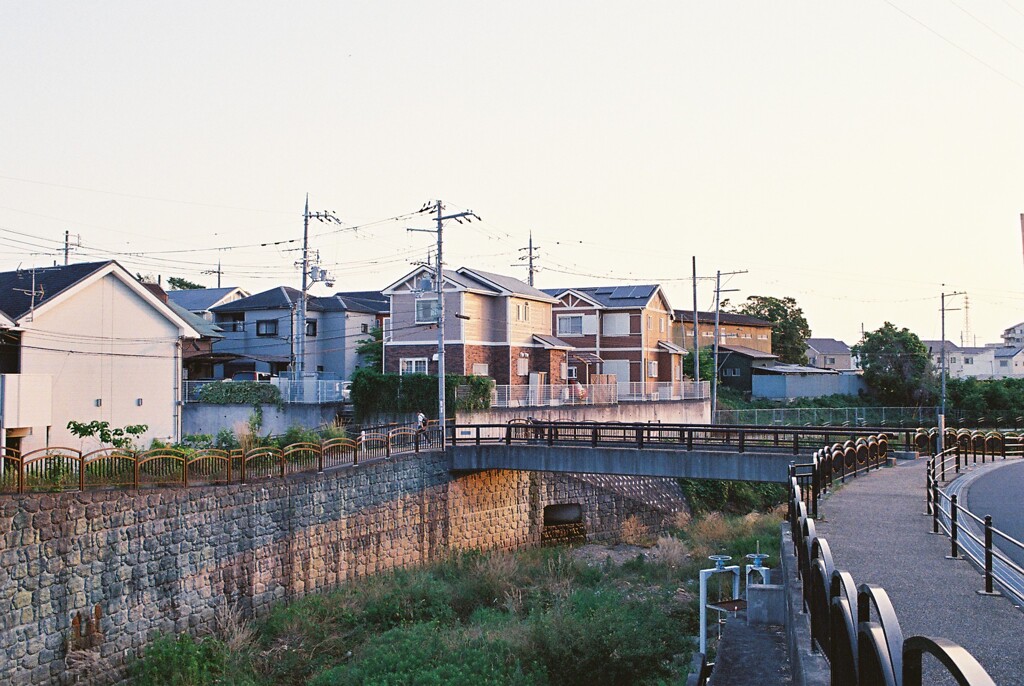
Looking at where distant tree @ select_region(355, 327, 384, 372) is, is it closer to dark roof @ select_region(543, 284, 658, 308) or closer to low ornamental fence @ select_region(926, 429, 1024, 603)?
dark roof @ select_region(543, 284, 658, 308)

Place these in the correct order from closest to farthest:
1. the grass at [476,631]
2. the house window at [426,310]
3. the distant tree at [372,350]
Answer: the grass at [476,631], the house window at [426,310], the distant tree at [372,350]

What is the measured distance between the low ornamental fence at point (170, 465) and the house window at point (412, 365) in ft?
52.1

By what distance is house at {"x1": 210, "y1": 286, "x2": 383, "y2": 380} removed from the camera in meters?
53.2

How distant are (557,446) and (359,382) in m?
13.3

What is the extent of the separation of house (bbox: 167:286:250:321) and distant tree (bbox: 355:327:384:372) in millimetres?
10217

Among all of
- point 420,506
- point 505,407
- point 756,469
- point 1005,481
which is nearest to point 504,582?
point 420,506

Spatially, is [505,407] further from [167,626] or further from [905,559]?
[905,559]

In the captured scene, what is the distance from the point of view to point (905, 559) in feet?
40.3

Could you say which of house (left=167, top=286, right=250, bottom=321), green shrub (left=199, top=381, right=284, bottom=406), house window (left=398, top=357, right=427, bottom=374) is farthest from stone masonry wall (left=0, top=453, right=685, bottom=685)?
house (left=167, top=286, right=250, bottom=321)

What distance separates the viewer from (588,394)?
44.5 meters

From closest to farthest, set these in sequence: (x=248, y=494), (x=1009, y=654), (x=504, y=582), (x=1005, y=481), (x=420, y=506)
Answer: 1. (x=1009, y=654)
2. (x=248, y=494)
3. (x=504, y=582)
4. (x=1005, y=481)
5. (x=420, y=506)

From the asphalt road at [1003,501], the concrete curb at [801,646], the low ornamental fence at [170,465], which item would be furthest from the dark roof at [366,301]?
the concrete curb at [801,646]

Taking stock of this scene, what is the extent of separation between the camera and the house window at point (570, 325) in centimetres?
5428

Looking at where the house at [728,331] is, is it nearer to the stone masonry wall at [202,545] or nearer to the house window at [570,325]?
the house window at [570,325]
